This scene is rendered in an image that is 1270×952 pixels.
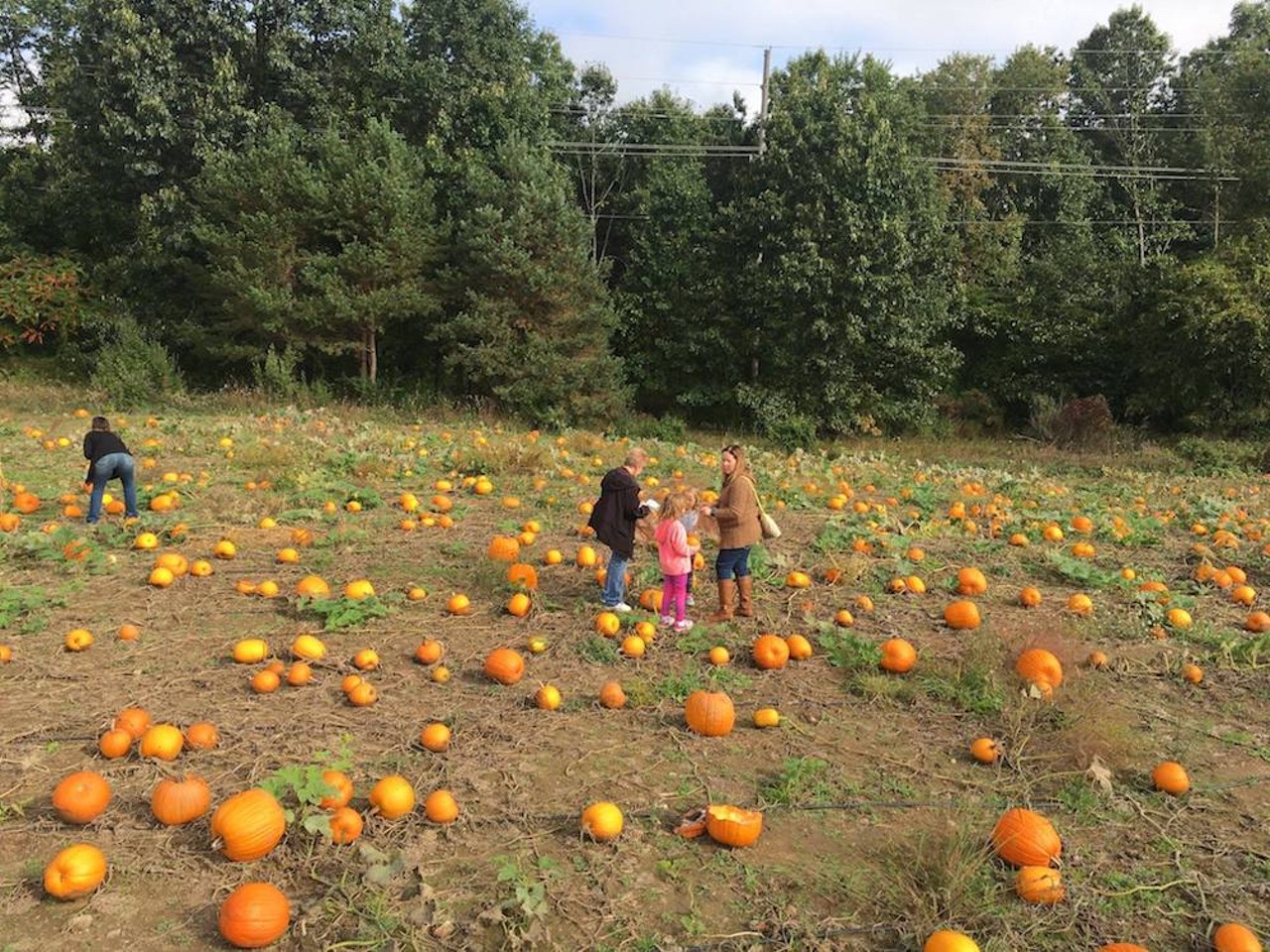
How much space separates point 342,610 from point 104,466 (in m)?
3.67

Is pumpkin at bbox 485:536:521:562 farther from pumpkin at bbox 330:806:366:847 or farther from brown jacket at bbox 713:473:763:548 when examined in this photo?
pumpkin at bbox 330:806:366:847

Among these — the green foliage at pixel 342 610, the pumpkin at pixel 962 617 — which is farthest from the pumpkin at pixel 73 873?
the pumpkin at pixel 962 617

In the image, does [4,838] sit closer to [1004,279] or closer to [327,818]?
[327,818]

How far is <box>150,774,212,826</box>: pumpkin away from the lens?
11.5 ft

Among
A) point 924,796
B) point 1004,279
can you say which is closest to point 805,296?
point 1004,279

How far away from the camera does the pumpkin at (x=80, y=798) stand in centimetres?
348

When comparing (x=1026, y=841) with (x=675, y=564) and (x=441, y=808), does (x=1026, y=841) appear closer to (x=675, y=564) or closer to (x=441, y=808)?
(x=441, y=808)

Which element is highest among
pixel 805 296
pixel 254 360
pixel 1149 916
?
pixel 805 296

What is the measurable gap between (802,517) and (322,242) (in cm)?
2059

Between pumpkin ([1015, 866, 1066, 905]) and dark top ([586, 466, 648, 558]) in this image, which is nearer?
pumpkin ([1015, 866, 1066, 905])

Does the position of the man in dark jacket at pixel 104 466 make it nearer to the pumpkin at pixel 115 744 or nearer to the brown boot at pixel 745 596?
the pumpkin at pixel 115 744

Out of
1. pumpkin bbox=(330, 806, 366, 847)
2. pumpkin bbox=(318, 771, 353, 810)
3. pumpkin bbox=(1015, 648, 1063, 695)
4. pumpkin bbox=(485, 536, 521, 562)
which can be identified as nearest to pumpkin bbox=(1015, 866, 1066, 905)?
pumpkin bbox=(1015, 648, 1063, 695)

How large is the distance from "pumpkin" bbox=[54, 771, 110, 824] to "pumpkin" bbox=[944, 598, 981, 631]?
195 inches

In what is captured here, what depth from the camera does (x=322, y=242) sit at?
25.1 m
